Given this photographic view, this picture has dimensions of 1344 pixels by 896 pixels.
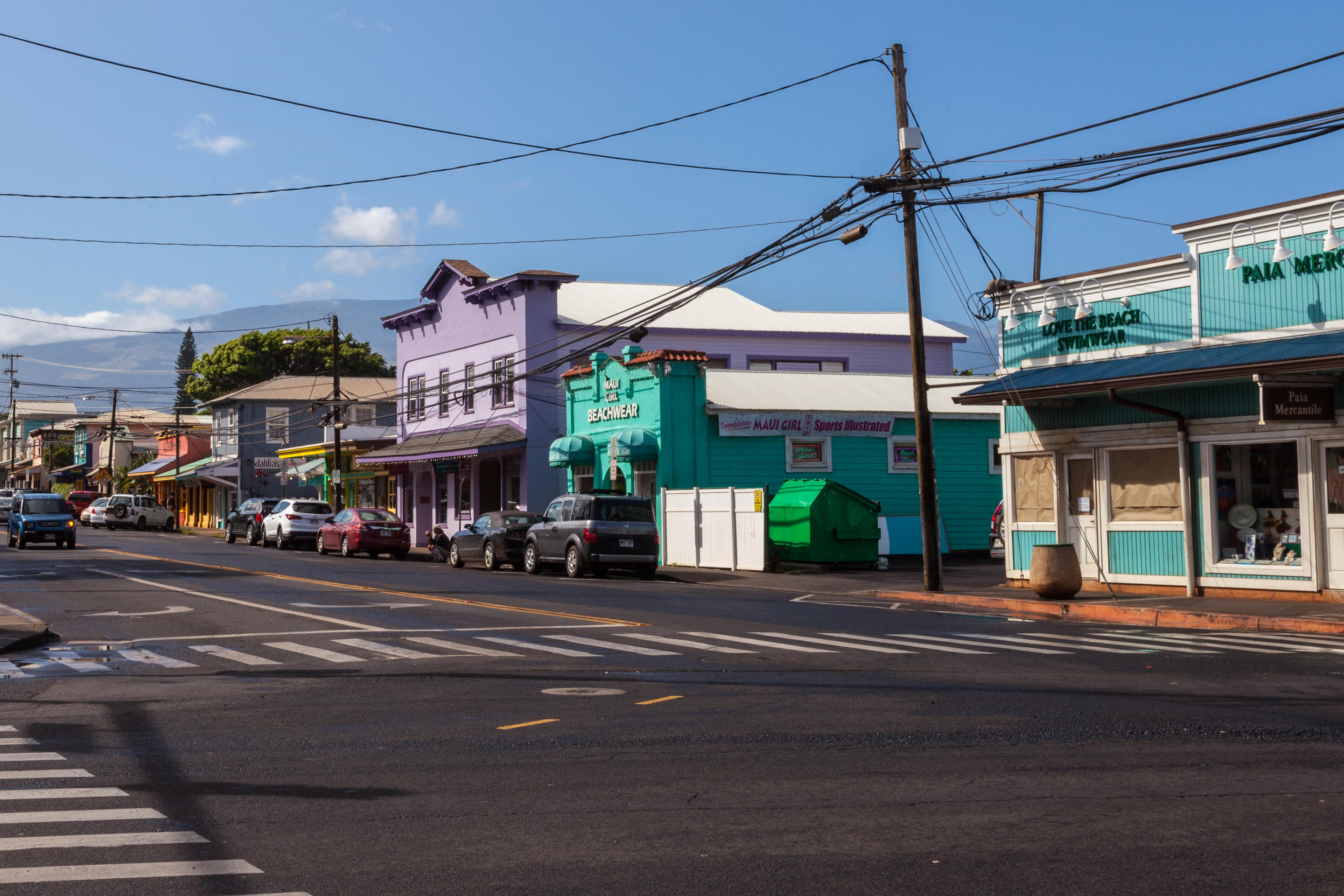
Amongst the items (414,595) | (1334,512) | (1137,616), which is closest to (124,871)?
(1137,616)

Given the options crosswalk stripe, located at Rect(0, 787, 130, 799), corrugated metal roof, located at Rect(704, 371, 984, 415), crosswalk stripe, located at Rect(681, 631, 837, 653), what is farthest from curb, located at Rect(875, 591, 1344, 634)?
crosswalk stripe, located at Rect(0, 787, 130, 799)

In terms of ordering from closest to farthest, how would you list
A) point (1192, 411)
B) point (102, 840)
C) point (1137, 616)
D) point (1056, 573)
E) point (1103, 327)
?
point (102, 840)
point (1137, 616)
point (1056, 573)
point (1192, 411)
point (1103, 327)

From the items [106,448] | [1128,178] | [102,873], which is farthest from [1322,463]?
[106,448]

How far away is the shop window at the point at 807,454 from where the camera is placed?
116ft

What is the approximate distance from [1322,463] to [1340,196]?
3.86 m

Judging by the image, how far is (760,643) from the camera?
1517 cm

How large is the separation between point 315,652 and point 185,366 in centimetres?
16166

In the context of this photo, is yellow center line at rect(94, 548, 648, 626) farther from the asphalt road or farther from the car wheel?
the car wheel

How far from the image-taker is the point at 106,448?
95.7 metres

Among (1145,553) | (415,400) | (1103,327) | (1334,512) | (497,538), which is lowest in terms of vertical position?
(1145,553)

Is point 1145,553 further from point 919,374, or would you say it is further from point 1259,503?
point 919,374

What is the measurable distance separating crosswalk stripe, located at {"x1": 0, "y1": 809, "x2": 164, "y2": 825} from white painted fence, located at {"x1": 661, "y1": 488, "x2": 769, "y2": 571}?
897 inches

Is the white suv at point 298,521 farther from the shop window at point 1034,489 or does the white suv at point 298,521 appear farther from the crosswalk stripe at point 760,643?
the crosswalk stripe at point 760,643

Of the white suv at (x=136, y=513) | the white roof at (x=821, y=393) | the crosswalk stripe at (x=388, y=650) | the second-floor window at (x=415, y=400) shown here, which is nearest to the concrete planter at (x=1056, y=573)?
the crosswalk stripe at (x=388, y=650)
